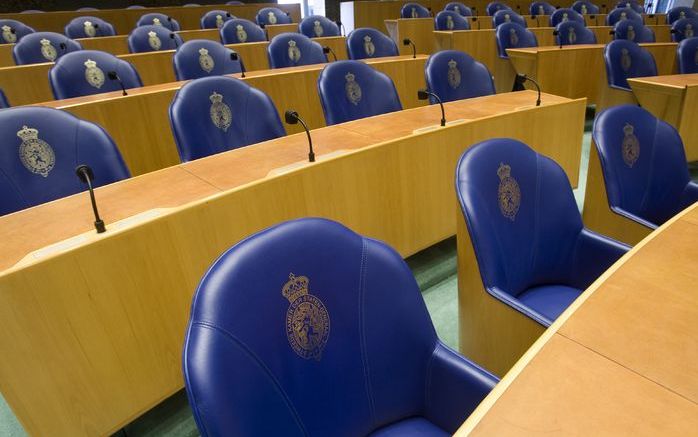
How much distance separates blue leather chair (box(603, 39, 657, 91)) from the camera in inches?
133

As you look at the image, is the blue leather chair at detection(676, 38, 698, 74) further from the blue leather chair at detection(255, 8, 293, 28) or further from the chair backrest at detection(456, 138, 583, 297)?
the blue leather chair at detection(255, 8, 293, 28)

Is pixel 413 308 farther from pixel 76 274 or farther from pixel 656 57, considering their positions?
pixel 656 57

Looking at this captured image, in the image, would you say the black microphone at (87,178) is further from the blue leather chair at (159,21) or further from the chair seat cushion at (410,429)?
the blue leather chair at (159,21)

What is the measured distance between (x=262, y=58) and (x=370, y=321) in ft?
12.1

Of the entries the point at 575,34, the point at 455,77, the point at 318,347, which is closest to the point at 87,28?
the point at 455,77

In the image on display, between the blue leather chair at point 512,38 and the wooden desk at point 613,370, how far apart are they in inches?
158

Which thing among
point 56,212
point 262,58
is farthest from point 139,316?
point 262,58

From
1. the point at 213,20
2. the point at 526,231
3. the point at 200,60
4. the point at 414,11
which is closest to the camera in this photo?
the point at 526,231

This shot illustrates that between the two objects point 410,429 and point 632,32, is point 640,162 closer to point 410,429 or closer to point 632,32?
point 410,429

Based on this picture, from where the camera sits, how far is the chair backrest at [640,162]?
1495mm

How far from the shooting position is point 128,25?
19.6 ft

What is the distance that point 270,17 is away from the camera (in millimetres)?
5699

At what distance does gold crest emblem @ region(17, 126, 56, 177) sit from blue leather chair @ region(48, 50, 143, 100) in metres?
1.19

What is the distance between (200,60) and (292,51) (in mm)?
767
